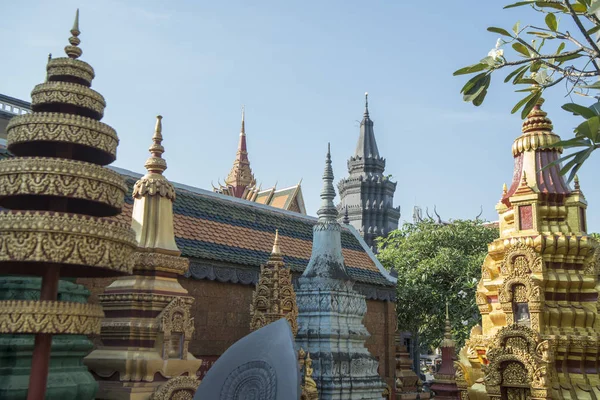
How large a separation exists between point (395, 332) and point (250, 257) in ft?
23.1

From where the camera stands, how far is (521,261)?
1307cm

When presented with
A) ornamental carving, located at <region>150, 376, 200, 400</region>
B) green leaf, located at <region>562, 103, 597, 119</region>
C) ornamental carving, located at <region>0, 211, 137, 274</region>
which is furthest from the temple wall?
green leaf, located at <region>562, 103, 597, 119</region>

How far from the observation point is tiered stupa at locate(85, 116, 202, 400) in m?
10.0

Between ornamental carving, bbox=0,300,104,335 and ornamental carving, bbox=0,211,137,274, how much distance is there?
0.46 meters

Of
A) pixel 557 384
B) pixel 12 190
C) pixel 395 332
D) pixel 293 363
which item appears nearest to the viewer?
pixel 293 363

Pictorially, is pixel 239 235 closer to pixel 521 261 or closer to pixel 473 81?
pixel 521 261

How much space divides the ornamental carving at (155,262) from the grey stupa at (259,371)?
506 cm

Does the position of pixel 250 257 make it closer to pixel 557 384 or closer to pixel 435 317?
pixel 557 384

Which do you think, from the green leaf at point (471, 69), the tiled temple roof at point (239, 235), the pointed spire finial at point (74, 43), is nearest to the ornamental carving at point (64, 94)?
the pointed spire finial at point (74, 43)

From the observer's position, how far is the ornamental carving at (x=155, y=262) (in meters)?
10.8

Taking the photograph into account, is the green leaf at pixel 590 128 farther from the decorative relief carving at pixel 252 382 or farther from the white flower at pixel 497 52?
the decorative relief carving at pixel 252 382

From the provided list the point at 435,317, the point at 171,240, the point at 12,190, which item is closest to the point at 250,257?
the point at 171,240

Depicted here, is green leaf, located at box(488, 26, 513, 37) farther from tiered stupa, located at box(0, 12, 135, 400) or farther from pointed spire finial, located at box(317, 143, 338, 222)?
pointed spire finial, located at box(317, 143, 338, 222)

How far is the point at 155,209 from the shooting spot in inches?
455
